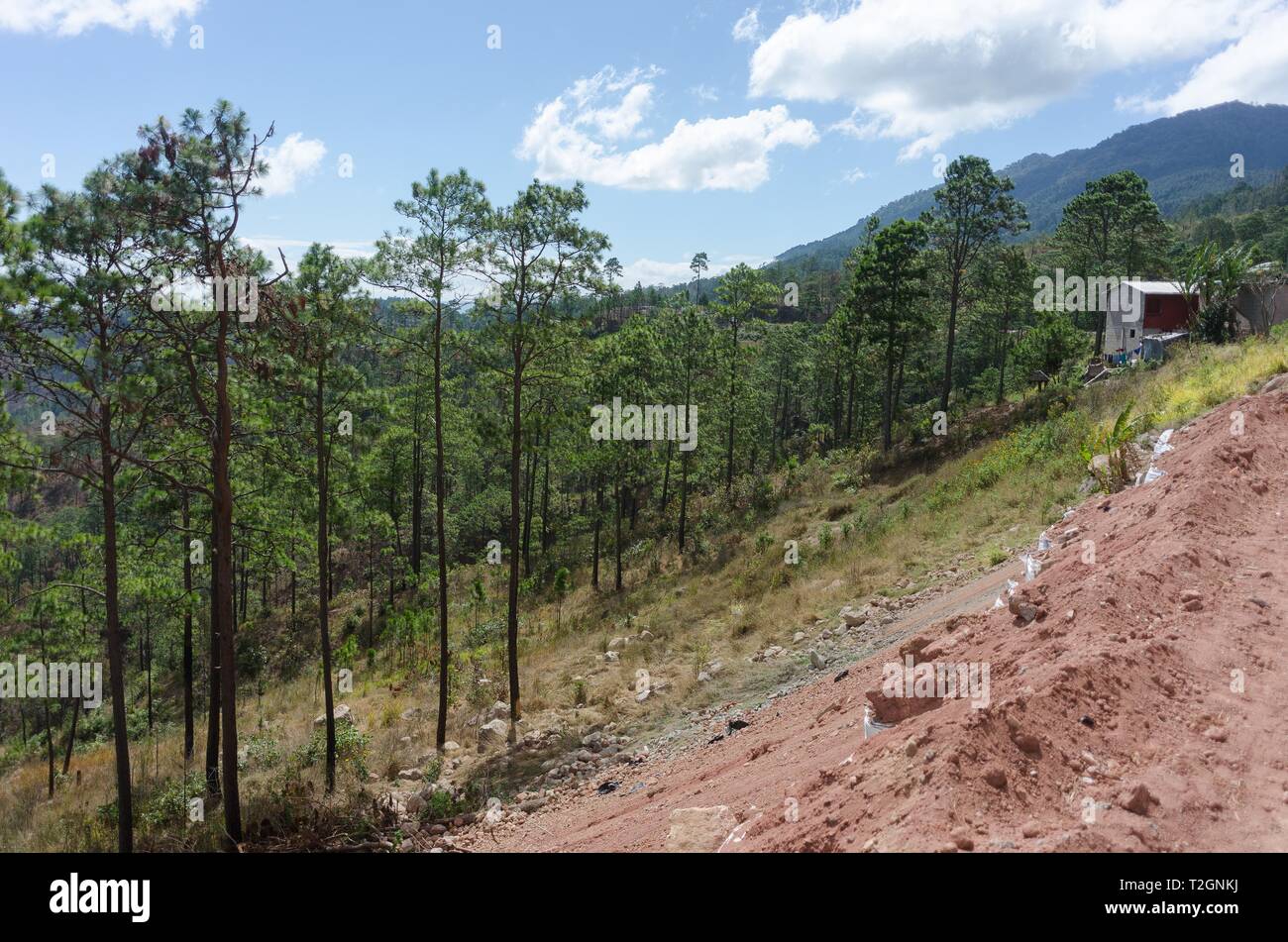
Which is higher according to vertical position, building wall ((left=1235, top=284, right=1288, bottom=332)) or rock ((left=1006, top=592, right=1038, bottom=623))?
building wall ((left=1235, top=284, right=1288, bottom=332))

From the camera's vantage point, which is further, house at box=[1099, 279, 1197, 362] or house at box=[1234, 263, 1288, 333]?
house at box=[1099, 279, 1197, 362]

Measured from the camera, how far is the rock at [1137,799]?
3.88 m

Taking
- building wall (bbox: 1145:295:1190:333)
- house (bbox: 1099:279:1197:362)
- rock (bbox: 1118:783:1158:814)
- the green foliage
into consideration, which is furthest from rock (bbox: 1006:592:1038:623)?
building wall (bbox: 1145:295:1190:333)

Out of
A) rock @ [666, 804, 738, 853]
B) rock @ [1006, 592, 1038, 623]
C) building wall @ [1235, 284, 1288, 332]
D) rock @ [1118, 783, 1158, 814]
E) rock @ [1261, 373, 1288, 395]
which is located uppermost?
building wall @ [1235, 284, 1288, 332]

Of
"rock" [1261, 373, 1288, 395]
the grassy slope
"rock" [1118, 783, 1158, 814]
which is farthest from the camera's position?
the grassy slope

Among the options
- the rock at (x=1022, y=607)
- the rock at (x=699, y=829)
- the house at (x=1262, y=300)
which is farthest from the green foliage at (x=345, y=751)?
the house at (x=1262, y=300)

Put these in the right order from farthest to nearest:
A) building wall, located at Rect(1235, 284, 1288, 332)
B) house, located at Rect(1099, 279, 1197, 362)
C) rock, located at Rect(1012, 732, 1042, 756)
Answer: house, located at Rect(1099, 279, 1197, 362), building wall, located at Rect(1235, 284, 1288, 332), rock, located at Rect(1012, 732, 1042, 756)

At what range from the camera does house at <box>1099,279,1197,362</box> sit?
37.5m

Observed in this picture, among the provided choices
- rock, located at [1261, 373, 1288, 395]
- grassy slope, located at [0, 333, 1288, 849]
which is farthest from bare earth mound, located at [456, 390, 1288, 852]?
grassy slope, located at [0, 333, 1288, 849]

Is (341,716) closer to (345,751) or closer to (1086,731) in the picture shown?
(345,751)

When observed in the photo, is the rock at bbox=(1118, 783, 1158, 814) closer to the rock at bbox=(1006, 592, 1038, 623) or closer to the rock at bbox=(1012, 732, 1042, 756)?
the rock at bbox=(1012, 732, 1042, 756)

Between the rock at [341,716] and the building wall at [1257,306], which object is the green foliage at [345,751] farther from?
the building wall at [1257,306]

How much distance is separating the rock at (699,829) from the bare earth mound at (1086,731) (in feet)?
0.06

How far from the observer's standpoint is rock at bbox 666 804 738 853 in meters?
5.91
